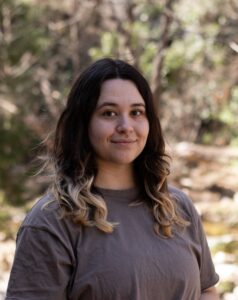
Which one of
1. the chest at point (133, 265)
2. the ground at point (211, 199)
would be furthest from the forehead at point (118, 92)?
the ground at point (211, 199)

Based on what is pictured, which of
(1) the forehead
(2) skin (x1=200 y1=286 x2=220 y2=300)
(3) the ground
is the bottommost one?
(3) the ground

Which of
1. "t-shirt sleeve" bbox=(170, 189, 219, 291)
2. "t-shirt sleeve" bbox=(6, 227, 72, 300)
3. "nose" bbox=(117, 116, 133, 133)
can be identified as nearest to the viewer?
"t-shirt sleeve" bbox=(6, 227, 72, 300)

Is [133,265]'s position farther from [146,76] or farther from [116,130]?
[146,76]

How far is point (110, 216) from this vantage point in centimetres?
164

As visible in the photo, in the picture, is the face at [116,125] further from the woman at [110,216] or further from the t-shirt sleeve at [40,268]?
the t-shirt sleeve at [40,268]

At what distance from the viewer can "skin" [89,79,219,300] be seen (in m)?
1.67

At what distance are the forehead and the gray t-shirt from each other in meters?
0.25

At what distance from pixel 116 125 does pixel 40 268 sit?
16.7 inches

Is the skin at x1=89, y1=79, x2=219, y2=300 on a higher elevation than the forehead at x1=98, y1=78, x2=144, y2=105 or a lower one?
lower

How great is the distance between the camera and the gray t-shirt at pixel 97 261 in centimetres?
151

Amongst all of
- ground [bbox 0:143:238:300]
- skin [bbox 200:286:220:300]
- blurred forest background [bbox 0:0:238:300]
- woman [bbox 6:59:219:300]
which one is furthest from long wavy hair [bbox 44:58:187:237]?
blurred forest background [bbox 0:0:238:300]

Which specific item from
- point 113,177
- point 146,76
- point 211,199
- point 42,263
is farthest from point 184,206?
point 211,199

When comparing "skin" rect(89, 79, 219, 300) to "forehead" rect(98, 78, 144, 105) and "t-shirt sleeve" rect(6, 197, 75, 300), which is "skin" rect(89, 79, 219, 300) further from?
"t-shirt sleeve" rect(6, 197, 75, 300)

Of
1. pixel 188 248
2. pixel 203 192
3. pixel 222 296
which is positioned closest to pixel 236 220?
pixel 203 192
